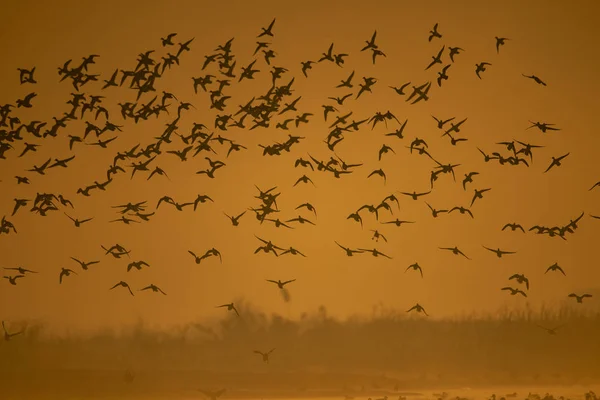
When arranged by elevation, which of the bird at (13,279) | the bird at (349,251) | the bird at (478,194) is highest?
the bird at (478,194)

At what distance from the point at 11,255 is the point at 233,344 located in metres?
0.89

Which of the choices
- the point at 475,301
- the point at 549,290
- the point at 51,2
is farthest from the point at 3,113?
the point at 549,290

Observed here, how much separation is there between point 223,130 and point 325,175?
1.39 ft

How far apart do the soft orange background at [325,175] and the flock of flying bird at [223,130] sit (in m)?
0.02

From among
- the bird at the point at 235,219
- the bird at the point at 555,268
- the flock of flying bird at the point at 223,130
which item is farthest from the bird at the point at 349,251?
the bird at the point at 555,268

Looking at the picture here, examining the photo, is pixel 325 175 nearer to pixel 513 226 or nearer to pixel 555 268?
pixel 513 226

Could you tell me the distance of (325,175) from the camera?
249 cm

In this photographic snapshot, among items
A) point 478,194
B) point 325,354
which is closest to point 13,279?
point 325,354

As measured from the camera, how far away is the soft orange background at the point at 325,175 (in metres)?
2.45

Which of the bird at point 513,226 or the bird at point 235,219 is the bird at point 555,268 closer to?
the bird at point 513,226

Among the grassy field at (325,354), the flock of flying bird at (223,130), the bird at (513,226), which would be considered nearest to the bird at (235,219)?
the flock of flying bird at (223,130)

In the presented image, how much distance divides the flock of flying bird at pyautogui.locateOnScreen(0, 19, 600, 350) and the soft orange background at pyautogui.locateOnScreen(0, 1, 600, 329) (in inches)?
0.8

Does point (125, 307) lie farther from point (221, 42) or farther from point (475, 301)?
point (475, 301)

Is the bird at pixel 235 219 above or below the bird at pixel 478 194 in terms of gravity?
below
